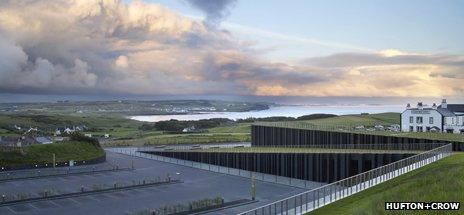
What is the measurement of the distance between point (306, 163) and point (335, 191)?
104 ft

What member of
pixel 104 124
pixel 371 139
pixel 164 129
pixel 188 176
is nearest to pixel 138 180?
pixel 188 176

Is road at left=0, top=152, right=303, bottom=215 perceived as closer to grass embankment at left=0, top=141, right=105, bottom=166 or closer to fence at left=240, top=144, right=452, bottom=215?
grass embankment at left=0, top=141, right=105, bottom=166

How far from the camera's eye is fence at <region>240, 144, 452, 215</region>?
22672 millimetres

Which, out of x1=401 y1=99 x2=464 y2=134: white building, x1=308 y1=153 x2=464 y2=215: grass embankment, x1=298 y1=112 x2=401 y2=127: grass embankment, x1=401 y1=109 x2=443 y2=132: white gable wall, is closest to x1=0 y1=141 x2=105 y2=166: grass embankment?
x1=401 y1=109 x2=443 y2=132: white gable wall

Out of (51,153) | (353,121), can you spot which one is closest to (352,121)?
(353,121)

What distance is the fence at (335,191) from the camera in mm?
22672

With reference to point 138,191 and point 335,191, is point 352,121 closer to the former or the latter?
point 138,191

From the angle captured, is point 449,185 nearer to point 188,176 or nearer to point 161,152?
point 188,176

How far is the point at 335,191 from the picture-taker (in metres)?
25.7

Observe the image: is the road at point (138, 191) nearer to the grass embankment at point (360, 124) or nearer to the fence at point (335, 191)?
the fence at point (335, 191)

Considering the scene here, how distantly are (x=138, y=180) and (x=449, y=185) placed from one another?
40.7m

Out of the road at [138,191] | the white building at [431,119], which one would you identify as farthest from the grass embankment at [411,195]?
the white building at [431,119]

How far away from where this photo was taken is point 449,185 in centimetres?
2203

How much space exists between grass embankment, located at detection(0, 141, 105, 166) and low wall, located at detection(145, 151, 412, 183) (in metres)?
21.4
